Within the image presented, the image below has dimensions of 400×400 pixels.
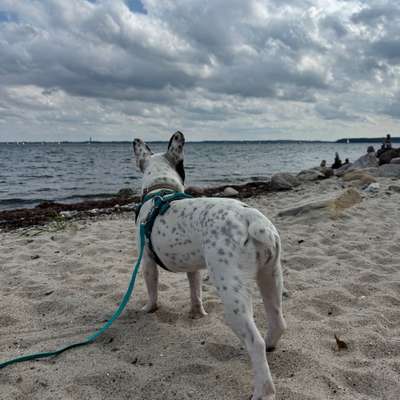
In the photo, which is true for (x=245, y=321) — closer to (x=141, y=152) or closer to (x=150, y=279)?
(x=150, y=279)

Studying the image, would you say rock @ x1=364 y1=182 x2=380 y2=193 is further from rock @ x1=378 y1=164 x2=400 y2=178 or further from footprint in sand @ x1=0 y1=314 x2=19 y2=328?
footprint in sand @ x1=0 y1=314 x2=19 y2=328

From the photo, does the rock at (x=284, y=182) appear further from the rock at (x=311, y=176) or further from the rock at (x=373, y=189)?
the rock at (x=373, y=189)

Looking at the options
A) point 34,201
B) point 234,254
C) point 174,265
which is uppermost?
point 234,254

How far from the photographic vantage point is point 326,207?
805cm

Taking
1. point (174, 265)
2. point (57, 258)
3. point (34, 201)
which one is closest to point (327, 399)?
point (174, 265)

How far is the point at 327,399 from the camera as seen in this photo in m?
2.65

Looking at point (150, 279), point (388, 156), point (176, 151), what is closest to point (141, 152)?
point (176, 151)

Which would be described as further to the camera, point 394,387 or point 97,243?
point 97,243

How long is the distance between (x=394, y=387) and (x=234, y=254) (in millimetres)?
1512

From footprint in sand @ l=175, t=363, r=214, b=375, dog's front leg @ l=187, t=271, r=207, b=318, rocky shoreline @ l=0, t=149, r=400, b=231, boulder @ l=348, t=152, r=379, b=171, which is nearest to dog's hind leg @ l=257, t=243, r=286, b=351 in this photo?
footprint in sand @ l=175, t=363, r=214, b=375

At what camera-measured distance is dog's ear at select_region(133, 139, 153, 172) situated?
4652mm

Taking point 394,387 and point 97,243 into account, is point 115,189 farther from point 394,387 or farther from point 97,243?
point 394,387

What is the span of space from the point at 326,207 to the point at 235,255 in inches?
228

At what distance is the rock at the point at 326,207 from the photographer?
26.1 ft
